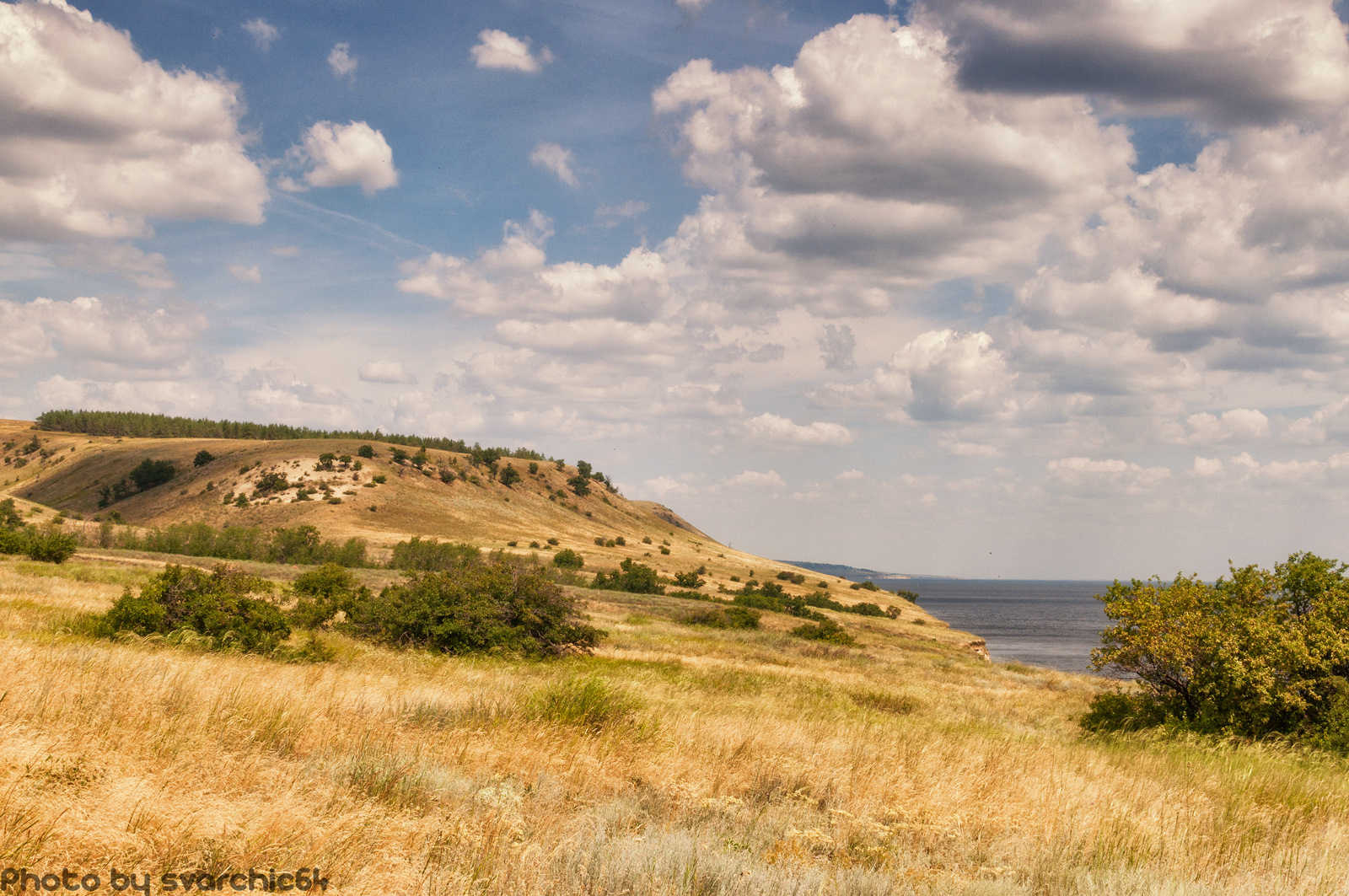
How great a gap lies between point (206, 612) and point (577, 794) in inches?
581

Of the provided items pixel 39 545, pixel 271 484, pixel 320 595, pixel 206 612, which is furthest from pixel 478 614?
pixel 271 484

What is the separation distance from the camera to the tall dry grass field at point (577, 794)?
4.85 m

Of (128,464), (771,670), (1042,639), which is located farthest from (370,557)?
(1042,639)

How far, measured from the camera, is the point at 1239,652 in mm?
16062

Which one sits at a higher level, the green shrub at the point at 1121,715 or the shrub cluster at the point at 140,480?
the green shrub at the point at 1121,715

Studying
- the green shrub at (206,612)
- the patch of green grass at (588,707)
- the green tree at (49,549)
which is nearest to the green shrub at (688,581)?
the green tree at (49,549)

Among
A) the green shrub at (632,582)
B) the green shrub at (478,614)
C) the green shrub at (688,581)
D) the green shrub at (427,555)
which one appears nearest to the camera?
the green shrub at (478,614)

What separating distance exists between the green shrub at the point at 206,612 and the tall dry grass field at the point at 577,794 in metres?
3.19

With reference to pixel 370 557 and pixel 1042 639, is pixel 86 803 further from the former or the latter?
pixel 1042 639

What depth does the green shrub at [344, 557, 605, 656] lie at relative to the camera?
2356 centimetres

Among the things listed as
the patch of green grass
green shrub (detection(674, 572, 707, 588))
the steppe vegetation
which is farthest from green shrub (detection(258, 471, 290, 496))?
the patch of green grass

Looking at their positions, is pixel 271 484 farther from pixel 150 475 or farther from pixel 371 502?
pixel 150 475

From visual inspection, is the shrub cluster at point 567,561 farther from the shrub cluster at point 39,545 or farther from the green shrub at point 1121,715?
the green shrub at point 1121,715

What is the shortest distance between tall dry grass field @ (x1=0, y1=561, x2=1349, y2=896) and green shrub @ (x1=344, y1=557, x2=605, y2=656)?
10202 mm
